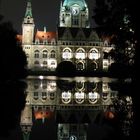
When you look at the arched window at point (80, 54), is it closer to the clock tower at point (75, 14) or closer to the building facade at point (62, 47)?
the building facade at point (62, 47)

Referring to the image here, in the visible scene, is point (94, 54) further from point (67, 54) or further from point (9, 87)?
point (9, 87)

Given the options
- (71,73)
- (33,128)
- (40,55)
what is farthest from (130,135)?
(40,55)

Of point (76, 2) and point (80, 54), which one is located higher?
point (76, 2)

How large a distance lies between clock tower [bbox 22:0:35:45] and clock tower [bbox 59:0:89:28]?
1658 cm

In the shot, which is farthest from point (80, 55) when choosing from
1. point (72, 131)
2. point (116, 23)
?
point (72, 131)

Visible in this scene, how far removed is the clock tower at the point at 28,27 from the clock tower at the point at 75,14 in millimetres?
16583

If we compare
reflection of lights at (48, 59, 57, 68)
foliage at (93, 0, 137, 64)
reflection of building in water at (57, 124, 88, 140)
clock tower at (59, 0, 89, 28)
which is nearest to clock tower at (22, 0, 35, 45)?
reflection of lights at (48, 59, 57, 68)

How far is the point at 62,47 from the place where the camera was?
171 m

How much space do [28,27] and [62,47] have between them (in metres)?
16.9

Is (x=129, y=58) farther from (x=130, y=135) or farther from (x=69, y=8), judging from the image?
(x=69, y=8)

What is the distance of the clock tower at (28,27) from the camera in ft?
569

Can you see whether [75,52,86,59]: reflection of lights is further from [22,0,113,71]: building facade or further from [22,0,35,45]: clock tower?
[22,0,35,45]: clock tower

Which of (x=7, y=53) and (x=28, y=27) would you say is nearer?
(x=7, y=53)

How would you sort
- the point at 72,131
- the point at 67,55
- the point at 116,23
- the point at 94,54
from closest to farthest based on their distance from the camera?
1. the point at 72,131
2. the point at 116,23
3. the point at 67,55
4. the point at 94,54
